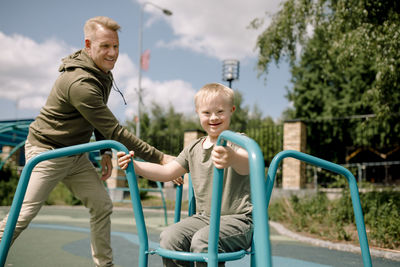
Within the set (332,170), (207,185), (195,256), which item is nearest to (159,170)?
(207,185)

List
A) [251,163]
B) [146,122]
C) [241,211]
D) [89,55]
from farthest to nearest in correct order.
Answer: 1. [146,122]
2. [89,55]
3. [241,211]
4. [251,163]

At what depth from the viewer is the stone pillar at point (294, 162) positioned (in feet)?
37.3

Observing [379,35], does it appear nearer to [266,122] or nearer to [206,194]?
[206,194]

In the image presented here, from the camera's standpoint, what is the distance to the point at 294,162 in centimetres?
1148

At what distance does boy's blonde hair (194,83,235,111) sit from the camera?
204 cm

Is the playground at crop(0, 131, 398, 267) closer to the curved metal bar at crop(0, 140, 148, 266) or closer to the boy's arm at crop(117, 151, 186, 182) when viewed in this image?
the curved metal bar at crop(0, 140, 148, 266)

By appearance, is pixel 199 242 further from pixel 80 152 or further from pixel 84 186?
pixel 84 186

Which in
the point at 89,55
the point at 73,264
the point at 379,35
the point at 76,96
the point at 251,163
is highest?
the point at 379,35

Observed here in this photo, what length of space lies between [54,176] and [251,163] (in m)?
1.82

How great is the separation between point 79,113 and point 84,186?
55cm

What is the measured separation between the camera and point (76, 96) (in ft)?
8.13

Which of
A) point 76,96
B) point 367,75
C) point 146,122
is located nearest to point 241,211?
point 76,96

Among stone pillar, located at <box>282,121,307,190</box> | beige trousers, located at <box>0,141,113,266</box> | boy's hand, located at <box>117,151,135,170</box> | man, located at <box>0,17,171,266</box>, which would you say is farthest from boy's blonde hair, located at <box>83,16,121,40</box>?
stone pillar, located at <box>282,121,307,190</box>

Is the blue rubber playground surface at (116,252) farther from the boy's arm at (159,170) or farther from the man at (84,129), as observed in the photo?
Result: the boy's arm at (159,170)
